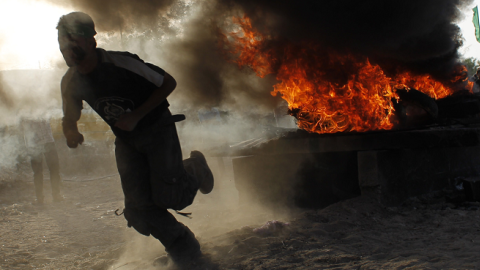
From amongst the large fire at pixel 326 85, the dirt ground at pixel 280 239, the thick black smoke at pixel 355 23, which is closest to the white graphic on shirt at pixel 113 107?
the dirt ground at pixel 280 239

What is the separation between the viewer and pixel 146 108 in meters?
2.29

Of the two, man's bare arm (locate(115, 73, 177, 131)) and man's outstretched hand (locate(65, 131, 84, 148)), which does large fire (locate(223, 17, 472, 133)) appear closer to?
man's bare arm (locate(115, 73, 177, 131))

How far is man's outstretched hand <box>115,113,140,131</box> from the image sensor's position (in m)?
2.20

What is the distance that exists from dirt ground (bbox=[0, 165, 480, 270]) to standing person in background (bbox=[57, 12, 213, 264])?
36 cm

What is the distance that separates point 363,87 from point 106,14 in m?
3.31

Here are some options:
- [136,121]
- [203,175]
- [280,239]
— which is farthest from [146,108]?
[280,239]

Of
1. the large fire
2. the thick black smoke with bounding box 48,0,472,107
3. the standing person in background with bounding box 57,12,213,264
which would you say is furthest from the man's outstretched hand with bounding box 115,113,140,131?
the thick black smoke with bounding box 48,0,472,107

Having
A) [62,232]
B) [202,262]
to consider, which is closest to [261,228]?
[202,262]

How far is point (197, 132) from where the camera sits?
31.3 ft

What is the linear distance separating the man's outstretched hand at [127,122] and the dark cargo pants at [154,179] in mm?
209

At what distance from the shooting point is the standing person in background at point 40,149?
6215 mm

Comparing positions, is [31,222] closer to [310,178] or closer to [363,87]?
[310,178]

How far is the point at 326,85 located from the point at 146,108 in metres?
2.55

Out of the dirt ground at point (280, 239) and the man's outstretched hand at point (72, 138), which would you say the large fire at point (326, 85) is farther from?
the man's outstretched hand at point (72, 138)
